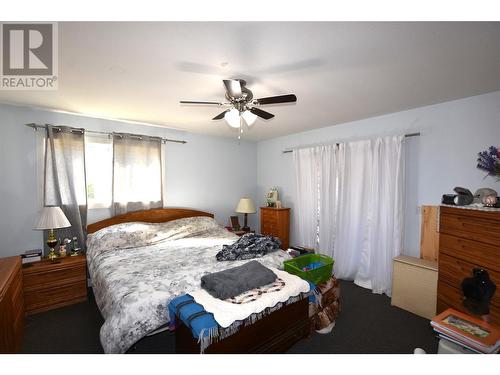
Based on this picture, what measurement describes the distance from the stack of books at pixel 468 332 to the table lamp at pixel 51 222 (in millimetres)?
3794

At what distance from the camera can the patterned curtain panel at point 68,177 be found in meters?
2.86

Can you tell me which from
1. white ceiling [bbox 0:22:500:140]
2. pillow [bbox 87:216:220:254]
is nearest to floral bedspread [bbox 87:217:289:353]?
pillow [bbox 87:216:220:254]

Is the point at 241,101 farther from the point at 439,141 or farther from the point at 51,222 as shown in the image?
the point at 51,222

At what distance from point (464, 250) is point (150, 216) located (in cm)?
392

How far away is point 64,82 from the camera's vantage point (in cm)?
205

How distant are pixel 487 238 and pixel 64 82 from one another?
3987mm

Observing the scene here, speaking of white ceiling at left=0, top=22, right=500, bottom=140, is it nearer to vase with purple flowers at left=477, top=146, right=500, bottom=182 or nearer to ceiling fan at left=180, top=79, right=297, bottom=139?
ceiling fan at left=180, top=79, right=297, bottom=139

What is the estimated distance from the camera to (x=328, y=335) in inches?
83.7

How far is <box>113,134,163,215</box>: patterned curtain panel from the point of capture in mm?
3341

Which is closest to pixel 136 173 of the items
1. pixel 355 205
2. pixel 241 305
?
pixel 241 305

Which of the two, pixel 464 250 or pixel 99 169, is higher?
pixel 99 169

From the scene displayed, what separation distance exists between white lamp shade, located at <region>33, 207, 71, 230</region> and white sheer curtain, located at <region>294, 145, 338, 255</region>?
11.6 feet
